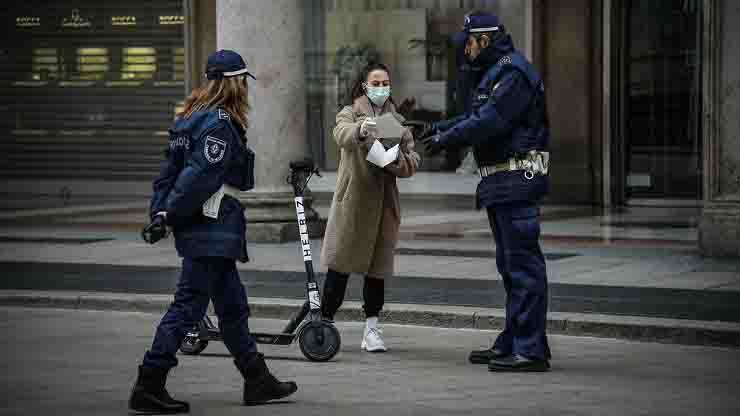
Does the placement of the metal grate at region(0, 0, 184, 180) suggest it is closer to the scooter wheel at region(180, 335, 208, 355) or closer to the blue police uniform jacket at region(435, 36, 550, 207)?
the scooter wheel at region(180, 335, 208, 355)

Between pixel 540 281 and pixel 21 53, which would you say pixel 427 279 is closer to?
pixel 540 281

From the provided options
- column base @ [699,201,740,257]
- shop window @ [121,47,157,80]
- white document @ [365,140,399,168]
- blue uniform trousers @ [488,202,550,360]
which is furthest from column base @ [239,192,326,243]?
shop window @ [121,47,157,80]

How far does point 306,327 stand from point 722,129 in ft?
20.5

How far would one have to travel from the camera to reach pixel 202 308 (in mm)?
7008

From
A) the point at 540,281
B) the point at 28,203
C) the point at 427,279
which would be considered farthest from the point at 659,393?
the point at 28,203

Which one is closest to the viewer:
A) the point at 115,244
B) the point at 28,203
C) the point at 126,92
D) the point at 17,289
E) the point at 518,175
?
the point at 518,175

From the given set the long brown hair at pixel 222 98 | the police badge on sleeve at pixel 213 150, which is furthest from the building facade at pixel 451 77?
the police badge on sleeve at pixel 213 150

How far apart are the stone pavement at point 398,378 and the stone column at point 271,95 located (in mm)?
5069

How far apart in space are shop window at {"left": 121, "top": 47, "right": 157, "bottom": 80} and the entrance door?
26.0ft

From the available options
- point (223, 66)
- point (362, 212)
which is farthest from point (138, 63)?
point (223, 66)

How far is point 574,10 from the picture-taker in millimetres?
19141

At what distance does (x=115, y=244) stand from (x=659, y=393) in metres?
8.67

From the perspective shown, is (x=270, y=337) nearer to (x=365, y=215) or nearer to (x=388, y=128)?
(x=365, y=215)

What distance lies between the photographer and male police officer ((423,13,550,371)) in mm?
8117
